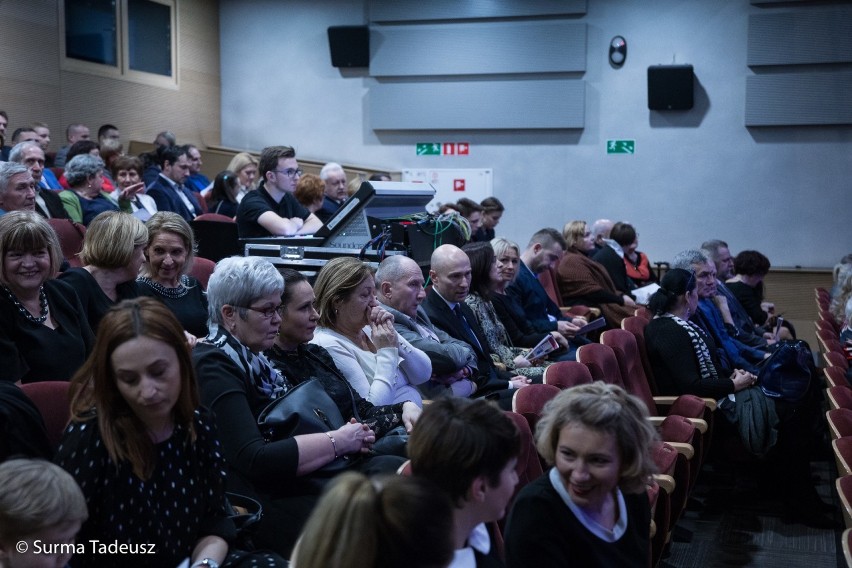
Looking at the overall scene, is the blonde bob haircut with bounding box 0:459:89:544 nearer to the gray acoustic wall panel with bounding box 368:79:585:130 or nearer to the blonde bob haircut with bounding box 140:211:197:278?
the blonde bob haircut with bounding box 140:211:197:278

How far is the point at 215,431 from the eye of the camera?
2049 mm

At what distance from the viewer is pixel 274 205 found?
531 centimetres

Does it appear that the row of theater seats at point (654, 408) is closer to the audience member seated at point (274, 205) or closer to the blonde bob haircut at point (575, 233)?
the audience member seated at point (274, 205)

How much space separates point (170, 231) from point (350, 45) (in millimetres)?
6916

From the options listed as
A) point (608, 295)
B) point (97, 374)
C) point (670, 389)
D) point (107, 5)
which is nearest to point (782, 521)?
point (670, 389)

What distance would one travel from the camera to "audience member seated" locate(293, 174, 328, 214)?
241 inches

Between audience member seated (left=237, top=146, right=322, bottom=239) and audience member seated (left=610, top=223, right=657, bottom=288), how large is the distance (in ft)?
10.4

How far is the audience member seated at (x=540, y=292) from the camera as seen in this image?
530 centimetres

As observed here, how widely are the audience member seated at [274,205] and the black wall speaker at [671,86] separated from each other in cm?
484

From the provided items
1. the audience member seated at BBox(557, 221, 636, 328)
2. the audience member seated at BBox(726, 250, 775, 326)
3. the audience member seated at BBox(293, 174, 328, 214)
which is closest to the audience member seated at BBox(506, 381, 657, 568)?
the audience member seated at BBox(293, 174, 328, 214)

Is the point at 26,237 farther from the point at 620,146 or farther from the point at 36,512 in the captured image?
the point at 620,146

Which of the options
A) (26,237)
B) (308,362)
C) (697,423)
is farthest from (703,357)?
(26,237)

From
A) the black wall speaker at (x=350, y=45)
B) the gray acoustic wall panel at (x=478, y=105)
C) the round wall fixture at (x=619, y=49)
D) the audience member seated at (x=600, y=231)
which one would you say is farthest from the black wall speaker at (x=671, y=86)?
the black wall speaker at (x=350, y=45)

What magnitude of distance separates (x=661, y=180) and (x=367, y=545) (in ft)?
28.1
